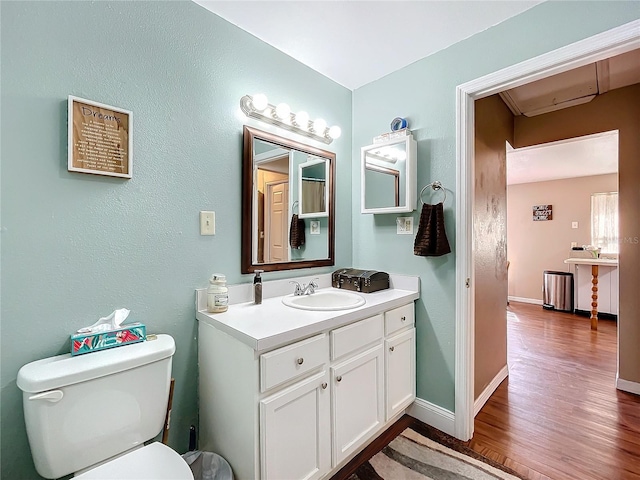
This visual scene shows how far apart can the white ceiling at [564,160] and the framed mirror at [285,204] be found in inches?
85.9

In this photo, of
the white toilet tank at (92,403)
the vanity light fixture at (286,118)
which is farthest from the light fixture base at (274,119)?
the white toilet tank at (92,403)

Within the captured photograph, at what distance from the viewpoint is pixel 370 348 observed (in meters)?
1.61

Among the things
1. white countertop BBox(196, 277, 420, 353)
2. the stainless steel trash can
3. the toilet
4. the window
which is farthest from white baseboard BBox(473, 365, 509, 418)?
the window

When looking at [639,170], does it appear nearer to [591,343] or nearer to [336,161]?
[591,343]

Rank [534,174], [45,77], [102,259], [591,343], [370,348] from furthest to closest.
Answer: [534,174], [591,343], [370,348], [102,259], [45,77]

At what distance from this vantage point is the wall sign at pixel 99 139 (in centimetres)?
115

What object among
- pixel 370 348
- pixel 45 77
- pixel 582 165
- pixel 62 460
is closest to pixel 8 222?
pixel 45 77

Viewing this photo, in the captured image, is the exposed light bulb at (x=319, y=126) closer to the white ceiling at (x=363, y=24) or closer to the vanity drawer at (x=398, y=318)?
the white ceiling at (x=363, y=24)

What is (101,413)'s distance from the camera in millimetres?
1047

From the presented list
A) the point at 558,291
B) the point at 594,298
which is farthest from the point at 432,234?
the point at 558,291

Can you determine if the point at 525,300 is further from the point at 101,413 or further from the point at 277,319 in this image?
the point at 101,413

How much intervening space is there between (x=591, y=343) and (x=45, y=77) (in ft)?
16.1

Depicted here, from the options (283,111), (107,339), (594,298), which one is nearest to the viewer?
(107,339)

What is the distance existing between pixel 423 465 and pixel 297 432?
0.79m
